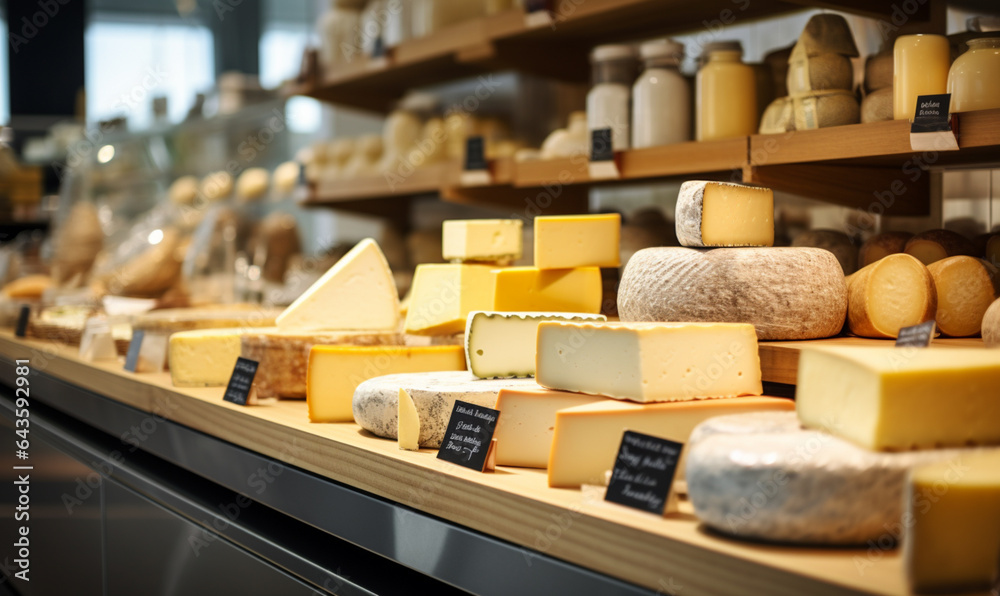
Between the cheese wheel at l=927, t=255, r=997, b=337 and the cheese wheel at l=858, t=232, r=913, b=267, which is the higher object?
the cheese wheel at l=858, t=232, r=913, b=267

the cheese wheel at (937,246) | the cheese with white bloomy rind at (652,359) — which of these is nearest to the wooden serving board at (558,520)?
the cheese with white bloomy rind at (652,359)

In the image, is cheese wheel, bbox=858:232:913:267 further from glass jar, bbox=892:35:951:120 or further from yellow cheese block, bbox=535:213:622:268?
yellow cheese block, bbox=535:213:622:268

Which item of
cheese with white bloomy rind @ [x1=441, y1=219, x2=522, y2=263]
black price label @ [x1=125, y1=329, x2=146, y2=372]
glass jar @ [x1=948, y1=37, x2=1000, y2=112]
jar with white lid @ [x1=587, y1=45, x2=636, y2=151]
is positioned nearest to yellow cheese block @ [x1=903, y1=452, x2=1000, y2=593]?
glass jar @ [x1=948, y1=37, x2=1000, y2=112]

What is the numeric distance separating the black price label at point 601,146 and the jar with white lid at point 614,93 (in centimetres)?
4

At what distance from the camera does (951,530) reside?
2.13 ft

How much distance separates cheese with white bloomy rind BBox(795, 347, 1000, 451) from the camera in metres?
0.74

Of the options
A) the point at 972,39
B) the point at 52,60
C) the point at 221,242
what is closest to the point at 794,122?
the point at 972,39

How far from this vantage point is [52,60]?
5879 mm

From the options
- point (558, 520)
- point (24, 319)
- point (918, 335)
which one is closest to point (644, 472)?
point (558, 520)

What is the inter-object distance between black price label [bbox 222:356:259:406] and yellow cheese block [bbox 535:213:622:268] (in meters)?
0.55

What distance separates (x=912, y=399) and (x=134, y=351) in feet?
5.85

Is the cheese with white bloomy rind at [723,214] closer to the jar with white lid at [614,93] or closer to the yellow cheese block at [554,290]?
the yellow cheese block at [554,290]

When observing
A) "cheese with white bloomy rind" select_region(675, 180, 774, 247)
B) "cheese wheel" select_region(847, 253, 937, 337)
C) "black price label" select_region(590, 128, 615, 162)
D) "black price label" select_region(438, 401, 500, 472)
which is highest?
"black price label" select_region(590, 128, 615, 162)

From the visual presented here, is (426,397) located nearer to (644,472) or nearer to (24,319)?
(644,472)
